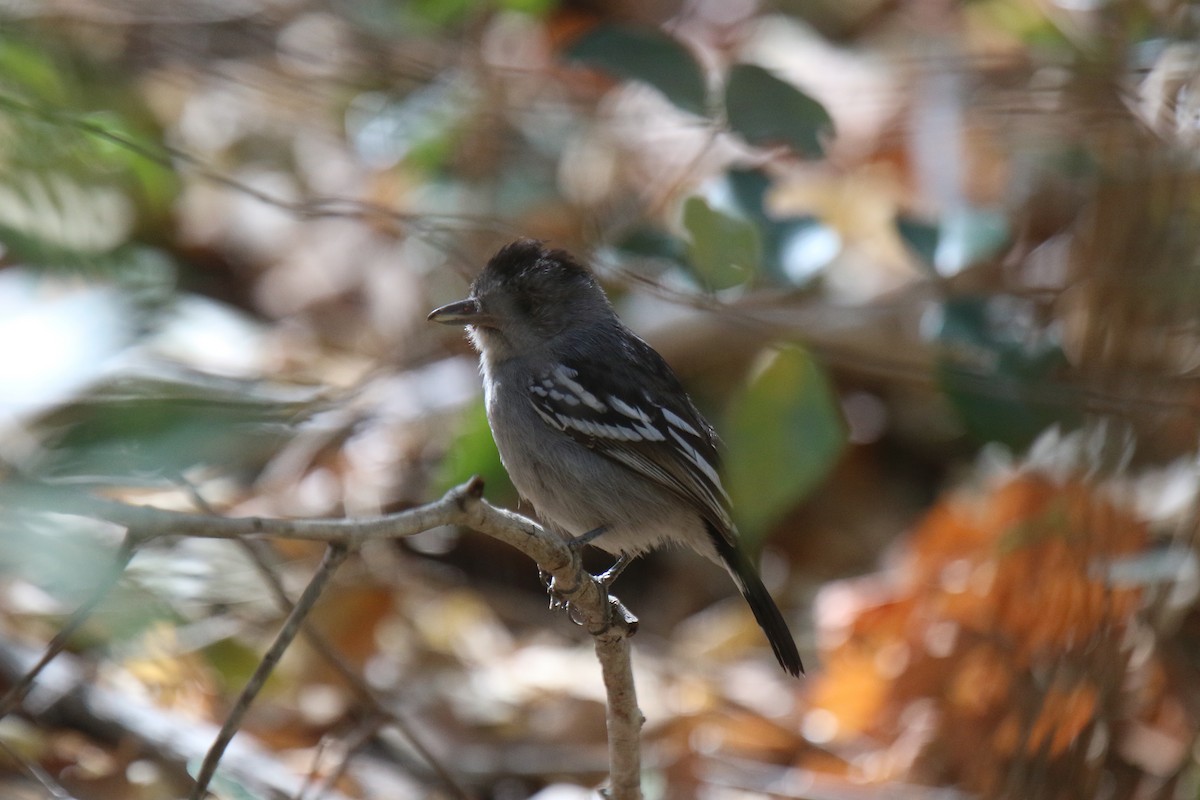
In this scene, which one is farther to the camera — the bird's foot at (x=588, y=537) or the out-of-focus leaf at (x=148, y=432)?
the bird's foot at (x=588, y=537)

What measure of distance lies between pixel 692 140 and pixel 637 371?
374cm

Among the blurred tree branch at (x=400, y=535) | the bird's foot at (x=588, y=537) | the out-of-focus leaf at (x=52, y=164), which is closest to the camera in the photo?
the blurred tree branch at (x=400, y=535)

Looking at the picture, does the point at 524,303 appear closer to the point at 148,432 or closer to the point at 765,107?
the point at 765,107

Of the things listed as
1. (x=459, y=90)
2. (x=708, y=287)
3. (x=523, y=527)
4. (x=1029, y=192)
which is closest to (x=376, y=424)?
(x=459, y=90)

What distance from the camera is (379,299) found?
7.26 meters

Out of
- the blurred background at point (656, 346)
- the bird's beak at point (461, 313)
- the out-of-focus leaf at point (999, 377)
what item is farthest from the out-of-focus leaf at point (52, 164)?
the out-of-focus leaf at point (999, 377)

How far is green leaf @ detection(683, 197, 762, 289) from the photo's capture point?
11.7 feet

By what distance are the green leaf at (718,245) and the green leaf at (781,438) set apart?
424mm

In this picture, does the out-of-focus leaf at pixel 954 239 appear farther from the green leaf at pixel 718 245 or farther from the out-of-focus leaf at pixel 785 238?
the green leaf at pixel 718 245

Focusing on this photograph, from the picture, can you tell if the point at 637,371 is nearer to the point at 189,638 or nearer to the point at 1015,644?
the point at 1015,644

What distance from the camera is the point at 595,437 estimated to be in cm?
374

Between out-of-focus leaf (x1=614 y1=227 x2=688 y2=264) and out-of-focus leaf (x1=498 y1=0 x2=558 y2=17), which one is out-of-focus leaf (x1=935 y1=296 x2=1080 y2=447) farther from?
out-of-focus leaf (x1=498 y1=0 x2=558 y2=17)

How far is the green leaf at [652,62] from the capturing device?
4.21m

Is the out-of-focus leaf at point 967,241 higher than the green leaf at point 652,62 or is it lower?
lower
